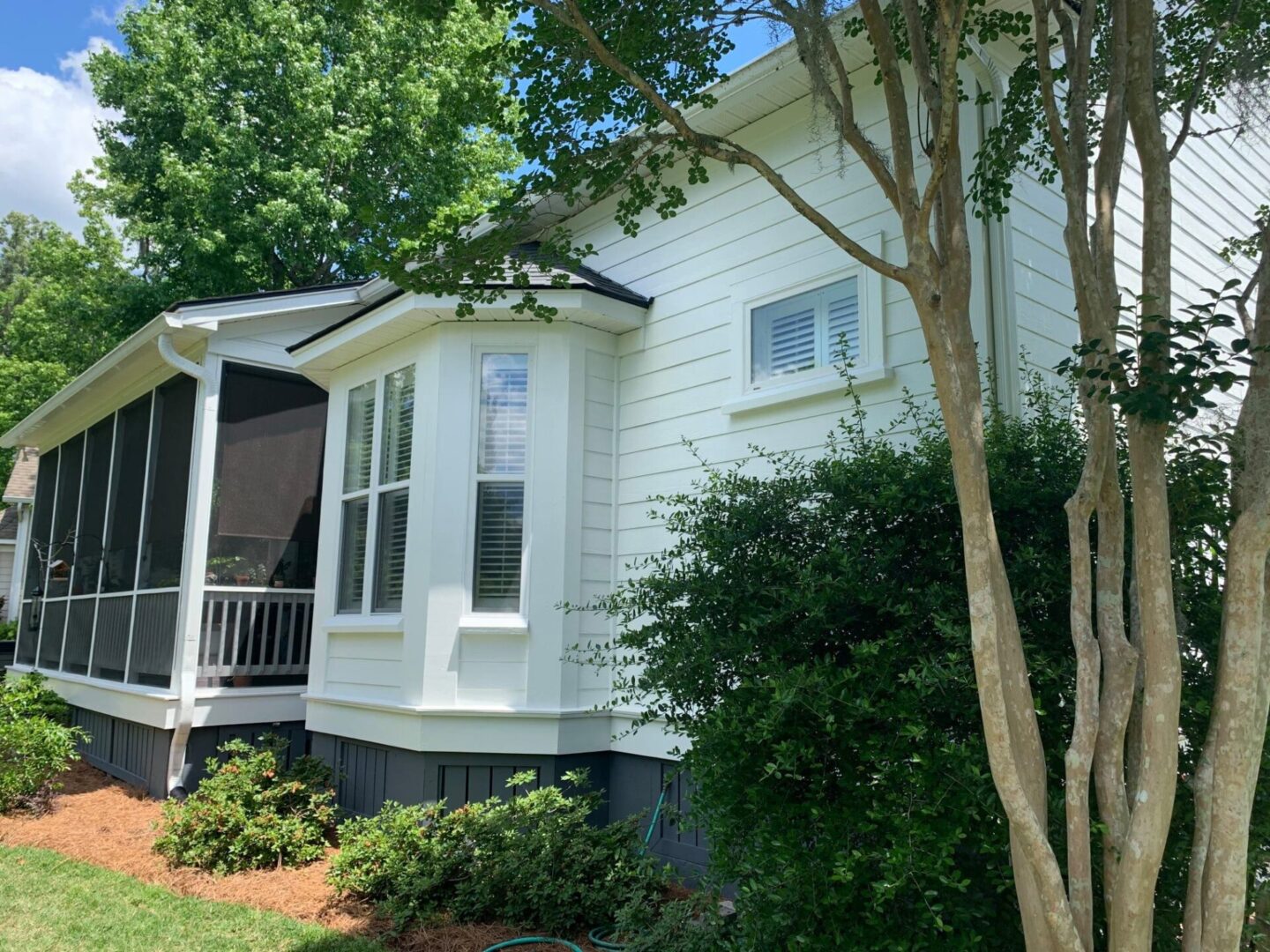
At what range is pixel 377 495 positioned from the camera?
7.59m

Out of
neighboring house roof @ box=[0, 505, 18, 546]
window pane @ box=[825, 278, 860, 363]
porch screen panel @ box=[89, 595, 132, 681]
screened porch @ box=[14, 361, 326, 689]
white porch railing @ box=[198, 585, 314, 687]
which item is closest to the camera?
window pane @ box=[825, 278, 860, 363]

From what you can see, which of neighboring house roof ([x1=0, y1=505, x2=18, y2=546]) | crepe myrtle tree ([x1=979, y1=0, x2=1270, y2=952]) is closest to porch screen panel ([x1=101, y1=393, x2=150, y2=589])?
crepe myrtle tree ([x1=979, y1=0, x2=1270, y2=952])

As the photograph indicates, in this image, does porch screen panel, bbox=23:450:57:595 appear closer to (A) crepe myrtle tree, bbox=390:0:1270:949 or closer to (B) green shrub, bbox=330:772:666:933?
(B) green shrub, bbox=330:772:666:933

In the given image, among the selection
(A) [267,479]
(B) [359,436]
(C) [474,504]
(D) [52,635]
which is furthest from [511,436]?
(D) [52,635]

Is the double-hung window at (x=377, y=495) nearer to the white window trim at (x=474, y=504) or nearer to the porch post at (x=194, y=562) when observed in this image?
the white window trim at (x=474, y=504)

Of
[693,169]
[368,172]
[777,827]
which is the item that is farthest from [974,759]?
[368,172]

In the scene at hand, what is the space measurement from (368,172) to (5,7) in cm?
668

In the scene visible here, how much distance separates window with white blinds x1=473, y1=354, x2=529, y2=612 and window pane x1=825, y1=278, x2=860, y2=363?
2.39 meters

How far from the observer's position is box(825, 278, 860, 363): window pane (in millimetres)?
5613

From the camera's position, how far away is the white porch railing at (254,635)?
8.62 metres

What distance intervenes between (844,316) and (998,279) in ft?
3.04

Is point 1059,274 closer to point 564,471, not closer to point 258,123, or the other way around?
point 564,471

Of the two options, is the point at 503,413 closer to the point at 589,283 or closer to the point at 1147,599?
the point at 589,283

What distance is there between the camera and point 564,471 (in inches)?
268
